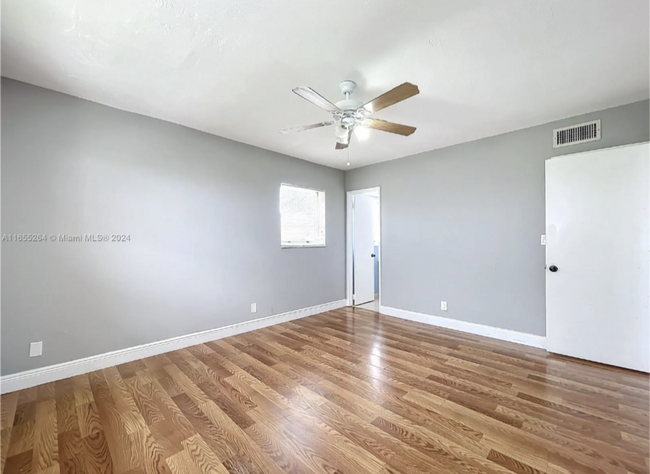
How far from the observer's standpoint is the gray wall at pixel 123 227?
2363 millimetres

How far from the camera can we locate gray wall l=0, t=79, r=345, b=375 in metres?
2.36

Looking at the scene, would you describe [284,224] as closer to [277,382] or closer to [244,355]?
[244,355]

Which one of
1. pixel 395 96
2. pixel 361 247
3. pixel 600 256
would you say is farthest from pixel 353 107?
pixel 361 247

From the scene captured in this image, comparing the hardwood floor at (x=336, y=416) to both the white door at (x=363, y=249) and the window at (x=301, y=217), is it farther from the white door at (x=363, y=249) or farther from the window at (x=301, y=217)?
the white door at (x=363, y=249)

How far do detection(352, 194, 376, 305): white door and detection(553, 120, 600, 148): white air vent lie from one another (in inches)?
118

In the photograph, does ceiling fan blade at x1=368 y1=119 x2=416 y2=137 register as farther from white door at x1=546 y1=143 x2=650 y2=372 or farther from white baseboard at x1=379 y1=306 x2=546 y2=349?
white baseboard at x1=379 y1=306 x2=546 y2=349

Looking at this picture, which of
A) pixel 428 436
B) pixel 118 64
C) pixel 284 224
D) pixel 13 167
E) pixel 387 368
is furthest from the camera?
pixel 284 224

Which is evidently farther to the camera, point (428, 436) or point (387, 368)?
point (387, 368)

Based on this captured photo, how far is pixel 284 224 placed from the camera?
4434 mm

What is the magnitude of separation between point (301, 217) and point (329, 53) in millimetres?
2930

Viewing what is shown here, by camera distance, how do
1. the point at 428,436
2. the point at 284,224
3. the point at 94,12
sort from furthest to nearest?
1. the point at 284,224
2. the point at 428,436
3. the point at 94,12

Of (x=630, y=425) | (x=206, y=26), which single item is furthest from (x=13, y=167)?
(x=630, y=425)

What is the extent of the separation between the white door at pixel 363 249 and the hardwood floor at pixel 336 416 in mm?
2347

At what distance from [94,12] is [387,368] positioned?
3458 mm
